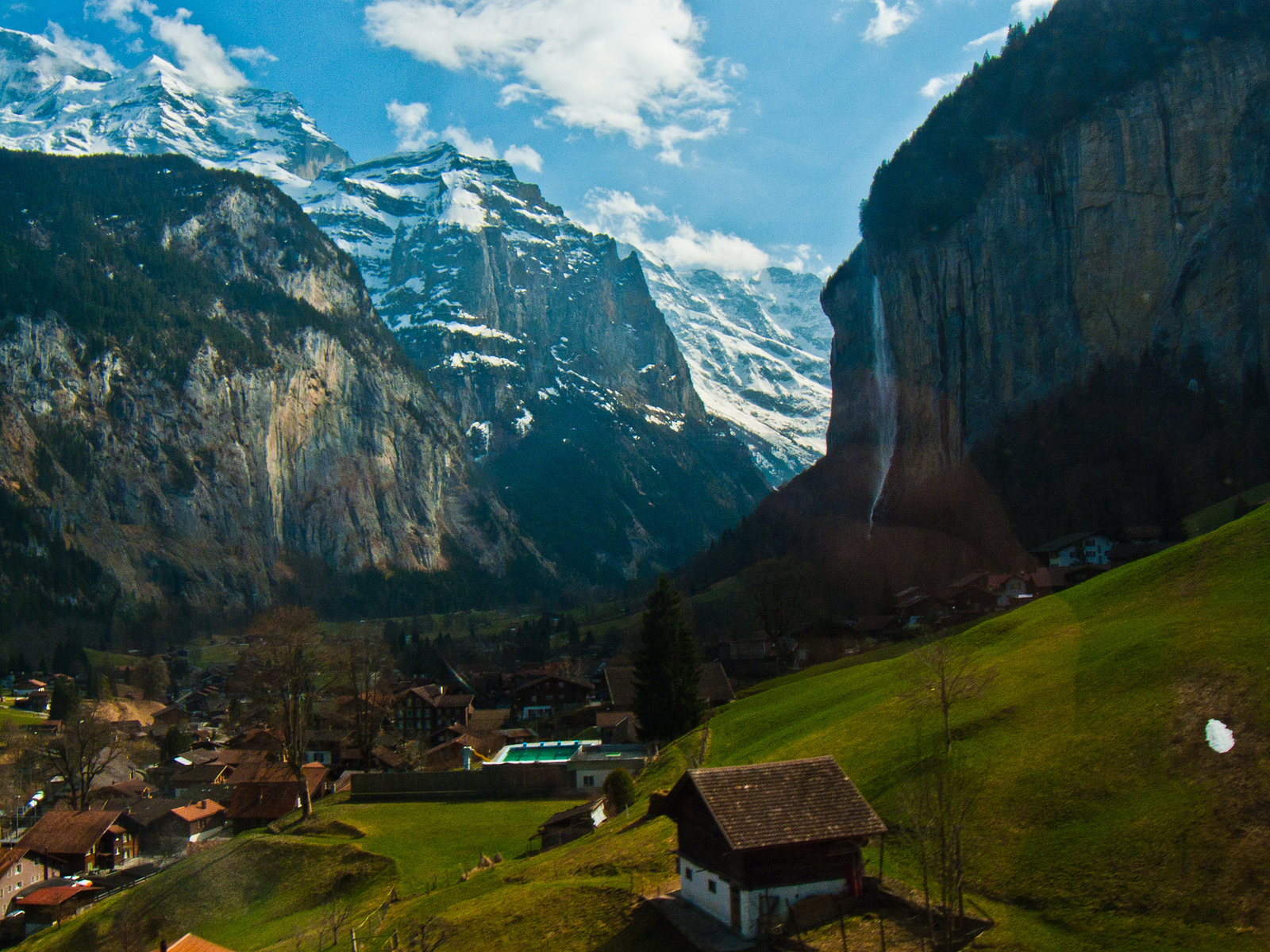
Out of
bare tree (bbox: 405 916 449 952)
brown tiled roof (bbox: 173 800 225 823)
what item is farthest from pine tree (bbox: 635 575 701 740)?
brown tiled roof (bbox: 173 800 225 823)

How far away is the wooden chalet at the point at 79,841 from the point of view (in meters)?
60.0

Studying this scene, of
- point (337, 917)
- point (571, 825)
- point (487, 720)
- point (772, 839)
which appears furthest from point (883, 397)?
point (772, 839)

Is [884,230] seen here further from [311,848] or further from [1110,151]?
[311,848]

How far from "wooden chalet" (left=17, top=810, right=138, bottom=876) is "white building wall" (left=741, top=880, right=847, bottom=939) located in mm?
54513

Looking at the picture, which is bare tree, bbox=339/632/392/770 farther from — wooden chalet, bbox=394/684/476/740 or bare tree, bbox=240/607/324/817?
bare tree, bbox=240/607/324/817

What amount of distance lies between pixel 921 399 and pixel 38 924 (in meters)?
108

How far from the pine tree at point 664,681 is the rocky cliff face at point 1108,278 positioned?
53.4m

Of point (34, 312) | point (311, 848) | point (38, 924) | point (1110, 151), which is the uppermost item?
point (34, 312)

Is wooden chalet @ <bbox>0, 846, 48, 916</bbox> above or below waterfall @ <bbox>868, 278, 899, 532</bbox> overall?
below

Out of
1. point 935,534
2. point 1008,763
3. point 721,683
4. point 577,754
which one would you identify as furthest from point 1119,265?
point 1008,763

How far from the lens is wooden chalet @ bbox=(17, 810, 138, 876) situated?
60.0 metres

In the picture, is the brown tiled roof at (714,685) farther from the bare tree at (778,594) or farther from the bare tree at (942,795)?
the bare tree at (942,795)

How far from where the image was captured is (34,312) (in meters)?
192

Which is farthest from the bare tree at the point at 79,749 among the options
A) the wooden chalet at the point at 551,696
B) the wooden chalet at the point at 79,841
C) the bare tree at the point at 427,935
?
the bare tree at the point at 427,935
